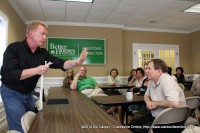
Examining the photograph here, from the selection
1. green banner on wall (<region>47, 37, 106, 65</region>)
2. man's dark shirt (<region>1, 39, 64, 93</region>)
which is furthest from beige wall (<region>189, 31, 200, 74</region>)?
man's dark shirt (<region>1, 39, 64, 93</region>)

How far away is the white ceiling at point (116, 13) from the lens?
15.8ft

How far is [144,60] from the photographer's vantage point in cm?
735

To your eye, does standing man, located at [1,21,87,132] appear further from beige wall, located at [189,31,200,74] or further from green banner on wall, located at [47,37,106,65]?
beige wall, located at [189,31,200,74]

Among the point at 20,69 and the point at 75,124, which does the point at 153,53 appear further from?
the point at 75,124

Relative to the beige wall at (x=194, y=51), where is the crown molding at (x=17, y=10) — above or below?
above

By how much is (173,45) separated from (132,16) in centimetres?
265

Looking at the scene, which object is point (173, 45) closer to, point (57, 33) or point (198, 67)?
point (198, 67)

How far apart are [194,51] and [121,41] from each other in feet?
9.79

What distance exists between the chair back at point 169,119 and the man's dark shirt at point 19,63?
48.4 inches

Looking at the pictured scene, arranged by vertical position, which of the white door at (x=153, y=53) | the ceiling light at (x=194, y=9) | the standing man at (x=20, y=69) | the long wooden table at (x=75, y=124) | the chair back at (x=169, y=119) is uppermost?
the ceiling light at (x=194, y=9)

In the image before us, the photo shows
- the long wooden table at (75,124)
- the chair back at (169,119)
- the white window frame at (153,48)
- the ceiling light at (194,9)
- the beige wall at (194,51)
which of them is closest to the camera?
the long wooden table at (75,124)

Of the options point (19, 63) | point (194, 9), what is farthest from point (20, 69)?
point (194, 9)

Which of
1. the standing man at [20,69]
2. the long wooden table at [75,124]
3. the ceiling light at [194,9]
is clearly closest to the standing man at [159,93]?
the long wooden table at [75,124]

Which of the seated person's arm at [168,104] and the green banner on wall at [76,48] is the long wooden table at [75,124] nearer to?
the seated person's arm at [168,104]
